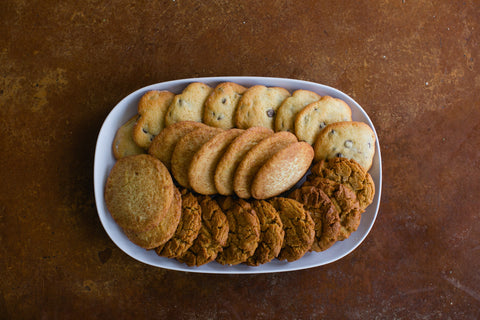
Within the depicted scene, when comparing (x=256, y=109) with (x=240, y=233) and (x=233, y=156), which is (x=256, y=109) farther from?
(x=240, y=233)

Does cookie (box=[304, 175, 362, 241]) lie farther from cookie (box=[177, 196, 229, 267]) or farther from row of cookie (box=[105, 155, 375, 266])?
cookie (box=[177, 196, 229, 267])

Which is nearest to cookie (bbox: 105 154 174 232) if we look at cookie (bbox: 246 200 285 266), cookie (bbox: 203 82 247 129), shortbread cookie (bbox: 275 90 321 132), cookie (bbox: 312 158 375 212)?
cookie (bbox: 203 82 247 129)

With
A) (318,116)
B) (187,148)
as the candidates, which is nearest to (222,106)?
(187,148)

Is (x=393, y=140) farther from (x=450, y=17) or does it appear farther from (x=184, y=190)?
(x=184, y=190)

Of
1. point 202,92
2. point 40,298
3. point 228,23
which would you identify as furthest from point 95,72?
point 40,298

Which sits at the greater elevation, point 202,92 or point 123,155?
point 202,92

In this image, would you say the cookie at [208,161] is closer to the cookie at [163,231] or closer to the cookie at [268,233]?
the cookie at [163,231]

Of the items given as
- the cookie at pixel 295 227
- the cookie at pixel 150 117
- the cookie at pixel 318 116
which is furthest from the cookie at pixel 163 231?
the cookie at pixel 318 116
